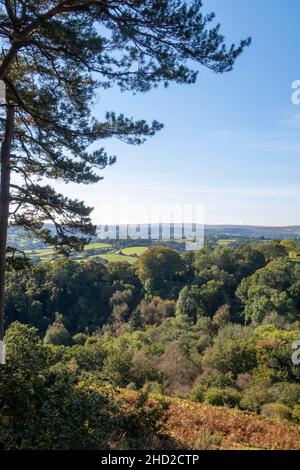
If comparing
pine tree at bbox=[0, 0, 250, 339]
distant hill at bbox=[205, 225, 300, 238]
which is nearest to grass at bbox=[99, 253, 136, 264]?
distant hill at bbox=[205, 225, 300, 238]

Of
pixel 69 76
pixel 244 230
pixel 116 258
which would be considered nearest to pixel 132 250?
pixel 116 258

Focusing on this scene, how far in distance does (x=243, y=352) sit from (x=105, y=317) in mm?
19046

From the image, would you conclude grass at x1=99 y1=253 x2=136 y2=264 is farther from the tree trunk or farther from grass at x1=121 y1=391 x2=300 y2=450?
the tree trunk

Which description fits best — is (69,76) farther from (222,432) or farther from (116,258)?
(116,258)

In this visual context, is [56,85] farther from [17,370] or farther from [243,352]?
[243,352]

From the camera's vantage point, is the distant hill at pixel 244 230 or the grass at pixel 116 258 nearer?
the grass at pixel 116 258

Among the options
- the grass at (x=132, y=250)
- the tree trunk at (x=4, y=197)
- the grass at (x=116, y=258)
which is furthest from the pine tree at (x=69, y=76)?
the grass at (x=132, y=250)

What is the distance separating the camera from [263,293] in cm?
3453

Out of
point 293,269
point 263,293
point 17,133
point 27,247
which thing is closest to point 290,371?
point 263,293

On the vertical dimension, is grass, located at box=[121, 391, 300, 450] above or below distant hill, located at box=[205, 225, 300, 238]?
below

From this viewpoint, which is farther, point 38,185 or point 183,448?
point 38,185

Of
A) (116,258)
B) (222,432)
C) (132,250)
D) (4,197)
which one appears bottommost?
(116,258)

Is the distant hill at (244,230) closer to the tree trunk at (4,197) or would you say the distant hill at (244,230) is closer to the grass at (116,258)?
the grass at (116,258)


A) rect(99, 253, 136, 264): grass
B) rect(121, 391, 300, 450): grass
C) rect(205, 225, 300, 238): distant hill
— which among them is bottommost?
rect(99, 253, 136, 264): grass
